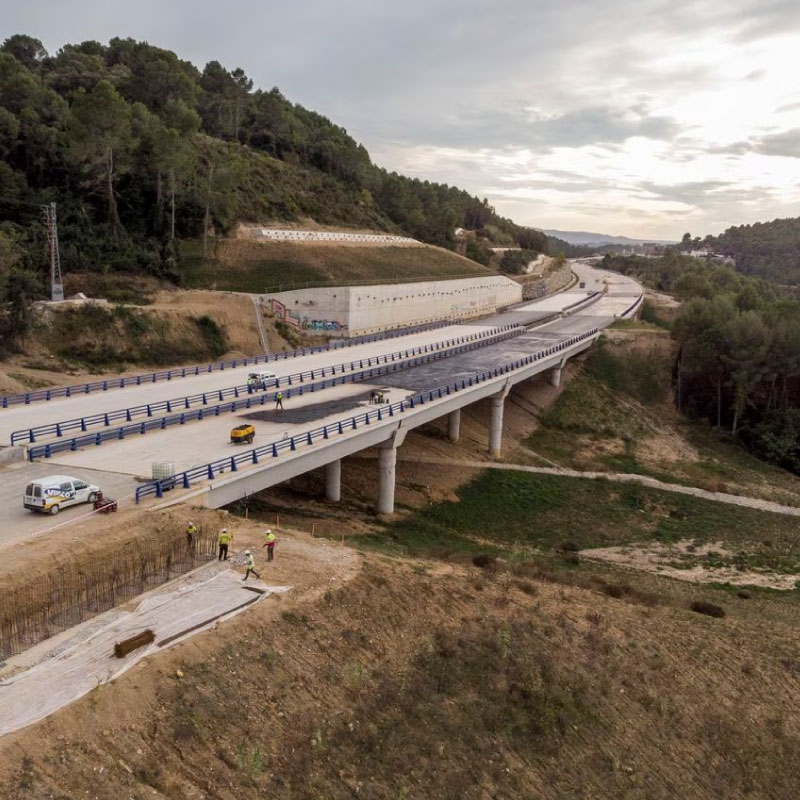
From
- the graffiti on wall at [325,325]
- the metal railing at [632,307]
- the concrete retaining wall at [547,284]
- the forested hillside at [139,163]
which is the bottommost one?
the graffiti on wall at [325,325]

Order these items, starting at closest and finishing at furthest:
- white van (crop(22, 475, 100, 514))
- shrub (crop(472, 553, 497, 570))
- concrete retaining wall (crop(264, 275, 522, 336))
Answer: white van (crop(22, 475, 100, 514)), shrub (crop(472, 553, 497, 570)), concrete retaining wall (crop(264, 275, 522, 336))

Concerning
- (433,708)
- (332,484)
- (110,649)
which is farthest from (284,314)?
(433,708)

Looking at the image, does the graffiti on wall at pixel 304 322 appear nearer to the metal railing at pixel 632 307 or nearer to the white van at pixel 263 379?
the white van at pixel 263 379

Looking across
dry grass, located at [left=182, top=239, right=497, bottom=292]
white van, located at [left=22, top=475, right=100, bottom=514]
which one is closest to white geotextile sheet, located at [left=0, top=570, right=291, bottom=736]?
white van, located at [left=22, top=475, right=100, bottom=514]

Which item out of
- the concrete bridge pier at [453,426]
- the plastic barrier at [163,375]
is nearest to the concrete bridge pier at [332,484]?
the plastic barrier at [163,375]

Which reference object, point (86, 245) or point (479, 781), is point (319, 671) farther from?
point (86, 245)

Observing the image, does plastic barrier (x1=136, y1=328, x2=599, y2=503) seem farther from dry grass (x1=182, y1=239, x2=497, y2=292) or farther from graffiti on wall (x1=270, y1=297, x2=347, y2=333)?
dry grass (x1=182, y1=239, x2=497, y2=292)

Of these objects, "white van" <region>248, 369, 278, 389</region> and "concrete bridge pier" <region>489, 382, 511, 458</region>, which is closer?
"white van" <region>248, 369, 278, 389</region>
